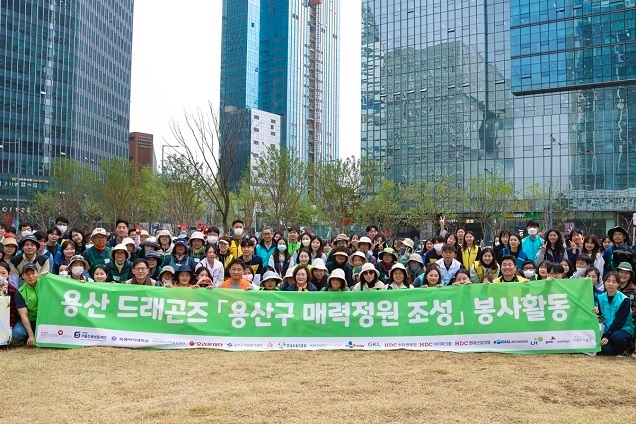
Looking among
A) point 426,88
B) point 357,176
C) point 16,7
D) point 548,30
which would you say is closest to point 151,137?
point 16,7

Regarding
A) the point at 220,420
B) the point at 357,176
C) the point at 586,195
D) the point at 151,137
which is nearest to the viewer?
the point at 220,420

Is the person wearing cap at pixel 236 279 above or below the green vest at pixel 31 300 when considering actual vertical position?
above

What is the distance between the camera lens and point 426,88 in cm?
7919

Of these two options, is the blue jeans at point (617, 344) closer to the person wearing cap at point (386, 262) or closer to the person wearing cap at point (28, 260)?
the person wearing cap at point (386, 262)

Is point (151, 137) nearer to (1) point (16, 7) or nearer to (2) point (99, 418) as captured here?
(1) point (16, 7)

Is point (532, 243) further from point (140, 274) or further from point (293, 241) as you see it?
point (140, 274)

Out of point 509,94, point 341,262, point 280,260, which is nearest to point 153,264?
point 280,260

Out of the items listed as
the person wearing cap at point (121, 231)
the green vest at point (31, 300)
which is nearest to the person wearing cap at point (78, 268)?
the green vest at point (31, 300)

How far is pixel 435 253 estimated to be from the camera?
1209cm

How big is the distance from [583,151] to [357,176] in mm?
38203

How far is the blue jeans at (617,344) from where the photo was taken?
8367mm

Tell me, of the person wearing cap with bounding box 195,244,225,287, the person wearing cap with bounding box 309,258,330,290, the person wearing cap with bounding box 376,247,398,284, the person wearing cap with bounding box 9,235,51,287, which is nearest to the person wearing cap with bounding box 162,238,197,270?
the person wearing cap with bounding box 195,244,225,287

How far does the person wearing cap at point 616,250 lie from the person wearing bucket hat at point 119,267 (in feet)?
28.2

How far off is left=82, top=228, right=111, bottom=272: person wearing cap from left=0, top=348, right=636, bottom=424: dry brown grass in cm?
215
